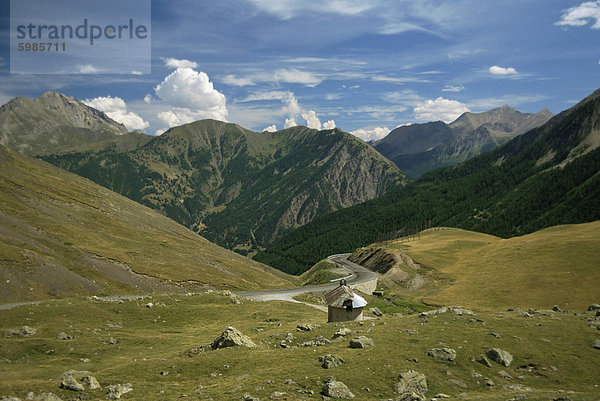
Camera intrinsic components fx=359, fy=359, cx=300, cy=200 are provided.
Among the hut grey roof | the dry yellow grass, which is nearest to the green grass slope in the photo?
the hut grey roof

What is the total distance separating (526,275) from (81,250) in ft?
332

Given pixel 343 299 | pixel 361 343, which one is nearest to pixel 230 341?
pixel 361 343

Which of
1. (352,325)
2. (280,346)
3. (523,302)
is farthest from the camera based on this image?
(523,302)

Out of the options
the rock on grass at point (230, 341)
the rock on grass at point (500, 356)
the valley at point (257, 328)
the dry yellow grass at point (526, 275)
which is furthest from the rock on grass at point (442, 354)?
the dry yellow grass at point (526, 275)

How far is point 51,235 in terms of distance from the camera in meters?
83.8

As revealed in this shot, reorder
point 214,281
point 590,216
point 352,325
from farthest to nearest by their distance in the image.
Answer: point 590,216, point 214,281, point 352,325

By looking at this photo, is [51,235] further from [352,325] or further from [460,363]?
[460,363]

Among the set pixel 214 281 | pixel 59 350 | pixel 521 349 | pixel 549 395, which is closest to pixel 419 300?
pixel 214 281

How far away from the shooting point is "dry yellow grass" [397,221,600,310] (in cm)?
7012

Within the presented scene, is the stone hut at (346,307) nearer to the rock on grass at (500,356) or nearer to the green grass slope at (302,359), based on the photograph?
the green grass slope at (302,359)

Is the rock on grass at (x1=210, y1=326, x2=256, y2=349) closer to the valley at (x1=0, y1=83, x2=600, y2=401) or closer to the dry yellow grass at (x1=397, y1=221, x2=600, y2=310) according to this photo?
the valley at (x1=0, y1=83, x2=600, y2=401)

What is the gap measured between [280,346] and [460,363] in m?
15.6

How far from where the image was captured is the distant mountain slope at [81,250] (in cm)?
6316

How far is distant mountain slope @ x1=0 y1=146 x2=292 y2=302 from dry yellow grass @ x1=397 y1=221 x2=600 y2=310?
5411 centimetres
